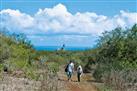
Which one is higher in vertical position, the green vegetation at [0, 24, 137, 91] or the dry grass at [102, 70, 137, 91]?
the green vegetation at [0, 24, 137, 91]

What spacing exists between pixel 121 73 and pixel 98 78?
34.0 ft

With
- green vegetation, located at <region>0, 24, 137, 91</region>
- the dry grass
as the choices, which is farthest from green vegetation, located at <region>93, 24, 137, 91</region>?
the dry grass

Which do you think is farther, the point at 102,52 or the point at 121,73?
the point at 102,52

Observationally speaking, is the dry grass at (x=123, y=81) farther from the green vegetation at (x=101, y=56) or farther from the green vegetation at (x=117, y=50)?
the green vegetation at (x=117, y=50)

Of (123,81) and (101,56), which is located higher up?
(101,56)

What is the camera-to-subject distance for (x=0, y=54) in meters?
44.1

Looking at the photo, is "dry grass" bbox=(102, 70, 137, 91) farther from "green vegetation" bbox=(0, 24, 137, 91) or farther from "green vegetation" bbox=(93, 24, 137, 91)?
"green vegetation" bbox=(93, 24, 137, 91)

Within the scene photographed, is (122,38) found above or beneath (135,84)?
above

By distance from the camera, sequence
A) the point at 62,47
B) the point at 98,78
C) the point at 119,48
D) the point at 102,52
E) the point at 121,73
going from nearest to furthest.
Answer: the point at 121,73 < the point at 98,78 < the point at 119,48 < the point at 102,52 < the point at 62,47

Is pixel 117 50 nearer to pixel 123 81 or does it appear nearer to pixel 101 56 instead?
pixel 101 56

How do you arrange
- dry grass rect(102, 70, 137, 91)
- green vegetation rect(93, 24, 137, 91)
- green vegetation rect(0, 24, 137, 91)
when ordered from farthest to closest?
green vegetation rect(93, 24, 137, 91), green vegetation rect(0, 24, 137, 91), dry grass rect(102, 70, 137, 91)

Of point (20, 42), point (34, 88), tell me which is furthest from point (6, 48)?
point (34, 88)

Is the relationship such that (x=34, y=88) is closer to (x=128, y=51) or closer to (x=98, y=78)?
(x=98, y=78)

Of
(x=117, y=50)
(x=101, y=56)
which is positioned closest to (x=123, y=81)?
(x=117, y=50)
